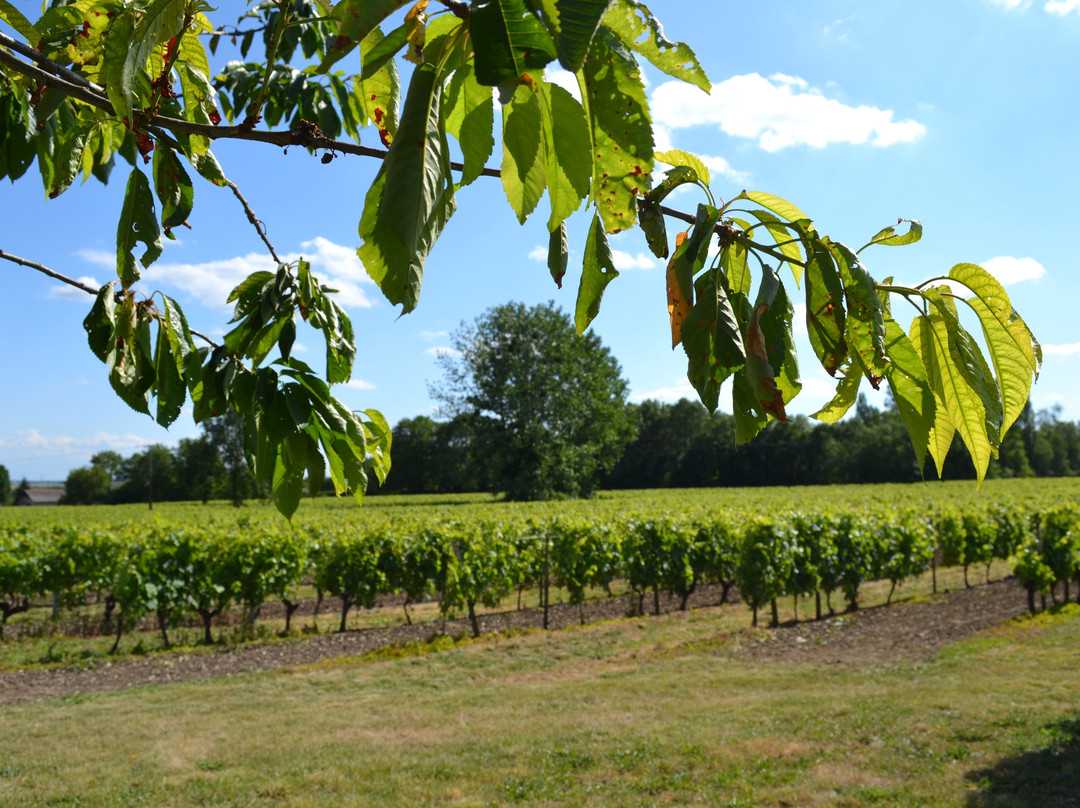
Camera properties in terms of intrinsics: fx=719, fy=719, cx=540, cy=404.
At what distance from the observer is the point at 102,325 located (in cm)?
137

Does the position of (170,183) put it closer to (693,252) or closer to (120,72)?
(120,72)

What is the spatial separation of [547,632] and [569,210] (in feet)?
34.6

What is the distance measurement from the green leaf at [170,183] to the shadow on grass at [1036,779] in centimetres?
534

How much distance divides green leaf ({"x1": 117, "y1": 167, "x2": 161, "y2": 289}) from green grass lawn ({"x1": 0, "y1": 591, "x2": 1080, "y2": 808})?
4455 millimetres

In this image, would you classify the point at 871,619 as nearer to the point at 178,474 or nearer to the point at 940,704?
the point at 940,704

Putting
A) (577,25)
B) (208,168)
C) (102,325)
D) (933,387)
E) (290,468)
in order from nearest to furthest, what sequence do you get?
(577,25) → (933,387) → (290,468) → (102,325) → (208,168)

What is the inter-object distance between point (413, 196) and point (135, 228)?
3.54 ft

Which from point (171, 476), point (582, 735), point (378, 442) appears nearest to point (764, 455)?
point (171, 476)

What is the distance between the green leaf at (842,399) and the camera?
30.2 inches

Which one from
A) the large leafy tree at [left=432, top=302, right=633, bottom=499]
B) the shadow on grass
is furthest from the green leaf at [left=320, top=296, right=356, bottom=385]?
the large leafy tree at [left=432, top=302, right=633, bottom=499]

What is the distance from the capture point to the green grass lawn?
4.83m

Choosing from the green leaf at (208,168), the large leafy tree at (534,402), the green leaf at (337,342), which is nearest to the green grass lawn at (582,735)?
the green leaf at (337,342)

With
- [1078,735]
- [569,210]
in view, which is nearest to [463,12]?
[569,210]

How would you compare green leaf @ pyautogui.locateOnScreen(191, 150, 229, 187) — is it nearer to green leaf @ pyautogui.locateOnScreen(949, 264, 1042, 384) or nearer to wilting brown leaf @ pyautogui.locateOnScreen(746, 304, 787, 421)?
wilting brown leaf @ pyautogui.locateOnScreen(746, 304, 787, 421)
